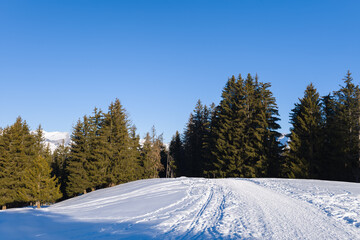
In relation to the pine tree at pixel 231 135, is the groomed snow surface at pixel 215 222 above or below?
below

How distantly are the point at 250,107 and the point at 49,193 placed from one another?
2774 cm

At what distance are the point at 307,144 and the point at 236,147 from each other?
26.7 feet

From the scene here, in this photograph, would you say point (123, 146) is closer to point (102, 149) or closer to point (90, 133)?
point (102, 149)

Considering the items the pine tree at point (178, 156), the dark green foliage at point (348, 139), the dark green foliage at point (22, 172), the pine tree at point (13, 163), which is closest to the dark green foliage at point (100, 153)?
the dark green foliage at point (22, 172)

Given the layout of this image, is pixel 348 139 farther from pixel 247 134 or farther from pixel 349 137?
pixel 247 134

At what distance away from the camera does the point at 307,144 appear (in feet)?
74.8

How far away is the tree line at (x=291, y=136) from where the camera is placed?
874 inches

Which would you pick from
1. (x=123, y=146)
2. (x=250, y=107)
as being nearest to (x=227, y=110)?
(x=250, y=107)

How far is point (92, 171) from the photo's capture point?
3092cm

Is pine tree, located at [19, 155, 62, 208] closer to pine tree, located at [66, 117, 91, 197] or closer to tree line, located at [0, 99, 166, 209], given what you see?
tree line, located at [0, 99, 166, 209]

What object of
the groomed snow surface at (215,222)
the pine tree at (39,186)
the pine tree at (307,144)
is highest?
the pine tree at (307,144)

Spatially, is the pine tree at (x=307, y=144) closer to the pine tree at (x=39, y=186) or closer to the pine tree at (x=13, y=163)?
the pine tree at (x=39, y=186)

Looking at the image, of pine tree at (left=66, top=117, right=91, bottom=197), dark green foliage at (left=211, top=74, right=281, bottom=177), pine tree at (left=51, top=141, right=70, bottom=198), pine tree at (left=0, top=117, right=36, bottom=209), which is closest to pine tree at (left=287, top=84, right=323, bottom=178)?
dark green foliage at (left=211, top=74, right=281, bottom=177)

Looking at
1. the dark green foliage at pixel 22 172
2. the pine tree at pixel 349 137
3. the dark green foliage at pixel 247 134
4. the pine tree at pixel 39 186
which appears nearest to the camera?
the pine tree at pixel 349 137
